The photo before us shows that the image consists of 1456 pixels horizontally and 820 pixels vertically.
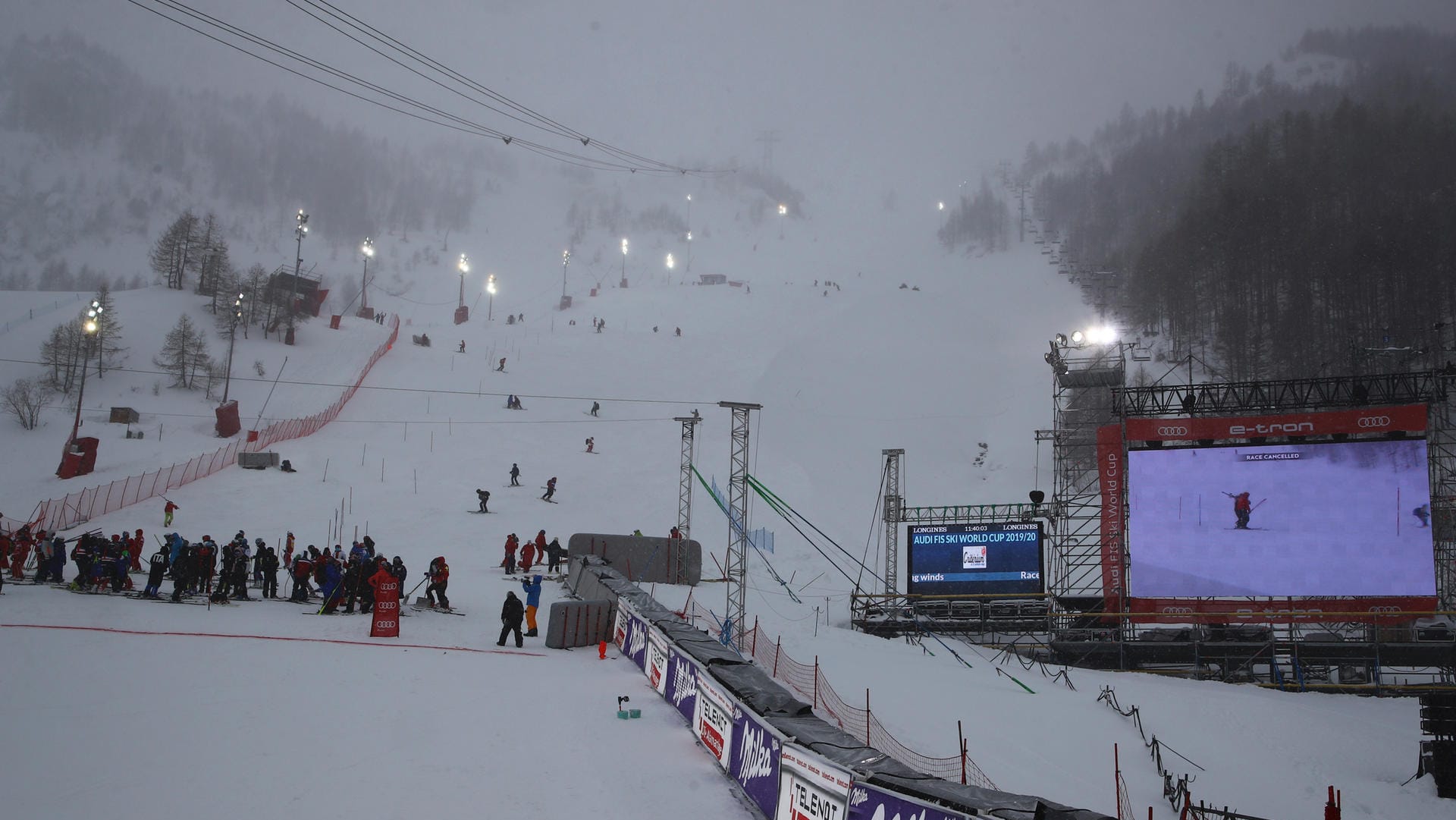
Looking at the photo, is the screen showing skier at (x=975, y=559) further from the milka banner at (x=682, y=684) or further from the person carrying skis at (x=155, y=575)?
the person carrying skis at (x=155, y=575)

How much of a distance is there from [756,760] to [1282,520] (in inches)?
818

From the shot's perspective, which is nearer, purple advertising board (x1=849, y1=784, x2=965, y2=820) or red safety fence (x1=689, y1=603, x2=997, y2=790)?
purple advertising board (x1=849, y1=784, x2=965, y2=820)

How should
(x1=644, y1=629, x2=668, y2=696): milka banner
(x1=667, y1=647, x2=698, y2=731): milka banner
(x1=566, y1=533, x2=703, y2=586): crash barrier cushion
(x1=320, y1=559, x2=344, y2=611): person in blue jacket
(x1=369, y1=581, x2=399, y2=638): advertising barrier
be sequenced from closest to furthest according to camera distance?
(x1=667, y1=647, x2=698, y2=731): milka banner → (x1=644, y1=629, x2=668, y2=696): milka banner → (x1=369, y1=581, x2=399, y2=638): advertising barrier → (x1=320, y1=559, x2=344, y2=611): person in blue jacket → (x1=566, y1=533, x2=703, y2=586): crash barrier cushion

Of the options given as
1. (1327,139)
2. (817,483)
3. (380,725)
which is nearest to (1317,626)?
(817,483)

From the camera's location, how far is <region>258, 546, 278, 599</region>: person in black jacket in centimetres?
1834

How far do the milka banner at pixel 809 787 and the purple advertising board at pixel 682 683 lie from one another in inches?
128

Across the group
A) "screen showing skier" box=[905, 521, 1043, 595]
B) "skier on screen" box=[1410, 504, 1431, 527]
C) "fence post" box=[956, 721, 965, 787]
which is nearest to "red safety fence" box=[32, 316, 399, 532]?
"fence post" box=[956, 721, 965, 787]

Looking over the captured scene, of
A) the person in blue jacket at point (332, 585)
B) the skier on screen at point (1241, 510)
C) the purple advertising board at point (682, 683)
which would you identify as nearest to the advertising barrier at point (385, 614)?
the person in blue jacket at point (332, 585)

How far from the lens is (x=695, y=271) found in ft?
428

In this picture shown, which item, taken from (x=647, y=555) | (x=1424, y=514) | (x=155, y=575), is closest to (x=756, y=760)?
(x=155, y=575)

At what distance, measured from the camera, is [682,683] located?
1126 centimetres

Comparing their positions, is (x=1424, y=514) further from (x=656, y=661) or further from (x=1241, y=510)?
(x=656, y=661)

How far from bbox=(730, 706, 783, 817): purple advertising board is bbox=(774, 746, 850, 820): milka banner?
0.16 metres

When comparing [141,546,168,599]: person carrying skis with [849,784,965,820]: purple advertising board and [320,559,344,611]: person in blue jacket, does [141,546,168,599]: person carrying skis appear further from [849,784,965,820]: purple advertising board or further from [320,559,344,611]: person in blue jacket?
[849,784,965,820]: purple advertising board
